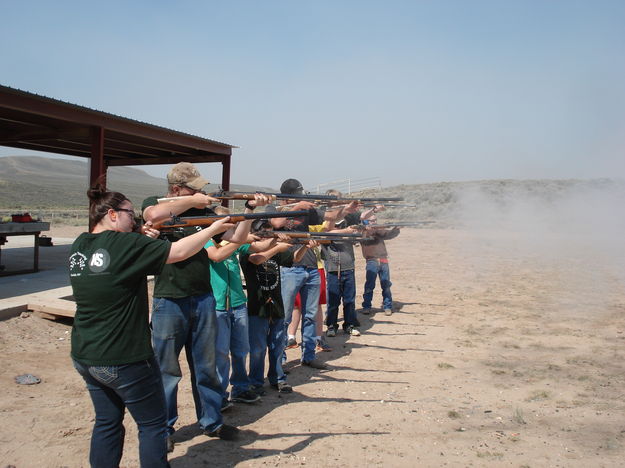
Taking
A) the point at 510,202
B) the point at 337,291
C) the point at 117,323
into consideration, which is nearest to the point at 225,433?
the point at 117,323

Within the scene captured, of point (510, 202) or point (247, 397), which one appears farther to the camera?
point (510, 202)

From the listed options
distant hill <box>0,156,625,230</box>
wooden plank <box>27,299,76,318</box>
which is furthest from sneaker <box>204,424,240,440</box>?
distant hill <box>0,156,625,230</box>

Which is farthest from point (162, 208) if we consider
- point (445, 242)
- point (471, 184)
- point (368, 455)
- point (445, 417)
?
point (471, 184)

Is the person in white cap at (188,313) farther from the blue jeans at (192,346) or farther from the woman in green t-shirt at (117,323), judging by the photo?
the woman in green t-shirt at (117,323)

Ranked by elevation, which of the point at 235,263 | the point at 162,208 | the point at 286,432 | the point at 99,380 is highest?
the point at 162,208

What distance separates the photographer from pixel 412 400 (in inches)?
189

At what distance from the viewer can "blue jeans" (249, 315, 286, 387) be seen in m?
4.69

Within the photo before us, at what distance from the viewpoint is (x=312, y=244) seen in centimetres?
524

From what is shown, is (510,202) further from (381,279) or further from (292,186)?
(292,186)

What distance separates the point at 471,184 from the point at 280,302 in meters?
40.1

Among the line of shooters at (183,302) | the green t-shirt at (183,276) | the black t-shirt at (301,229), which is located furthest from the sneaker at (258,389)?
the green t-shirt at (183,276)

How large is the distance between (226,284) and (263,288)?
0.65 metres

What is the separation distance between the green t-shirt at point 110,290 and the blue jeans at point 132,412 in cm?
11

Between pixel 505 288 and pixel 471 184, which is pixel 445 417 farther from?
pixel 471 184
